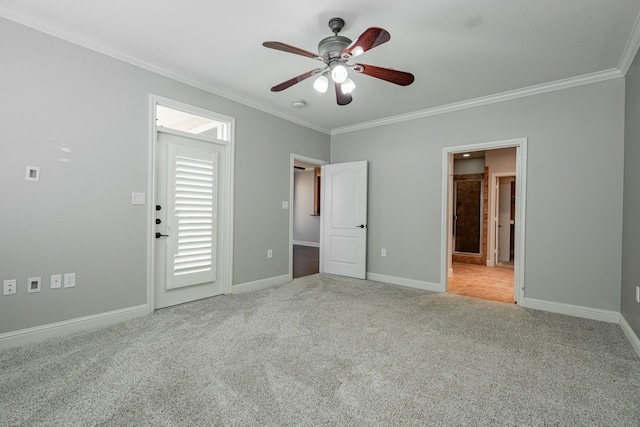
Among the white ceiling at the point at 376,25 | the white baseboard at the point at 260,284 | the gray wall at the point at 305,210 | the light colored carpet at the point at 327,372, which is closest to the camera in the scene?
the light colored carpet at the point at 327,372

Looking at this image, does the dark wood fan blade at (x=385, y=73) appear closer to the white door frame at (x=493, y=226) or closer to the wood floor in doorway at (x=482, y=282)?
the wood floor in doorway at (x=482, y=282)

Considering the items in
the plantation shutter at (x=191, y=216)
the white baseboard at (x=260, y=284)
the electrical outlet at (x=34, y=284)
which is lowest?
the white baseboard at (x=260, y=284)

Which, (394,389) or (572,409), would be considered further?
(394,389)

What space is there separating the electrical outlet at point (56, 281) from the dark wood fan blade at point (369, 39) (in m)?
2.99

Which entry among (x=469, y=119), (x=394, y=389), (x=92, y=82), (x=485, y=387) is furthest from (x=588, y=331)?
(x=92, y=82)

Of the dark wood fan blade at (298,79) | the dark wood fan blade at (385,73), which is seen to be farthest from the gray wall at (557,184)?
the dark wood fan blade at (298,79)

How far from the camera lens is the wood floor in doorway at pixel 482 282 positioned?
4.09m

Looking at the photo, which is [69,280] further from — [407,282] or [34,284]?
[407,282]

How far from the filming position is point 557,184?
3357 mm

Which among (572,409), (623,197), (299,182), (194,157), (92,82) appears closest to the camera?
(572,409)

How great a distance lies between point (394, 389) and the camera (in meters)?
1.85

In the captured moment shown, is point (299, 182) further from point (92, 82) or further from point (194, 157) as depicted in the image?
point (92, 82)

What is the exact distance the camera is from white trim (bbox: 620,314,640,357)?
236cm

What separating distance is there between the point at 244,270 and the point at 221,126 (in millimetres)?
1935
